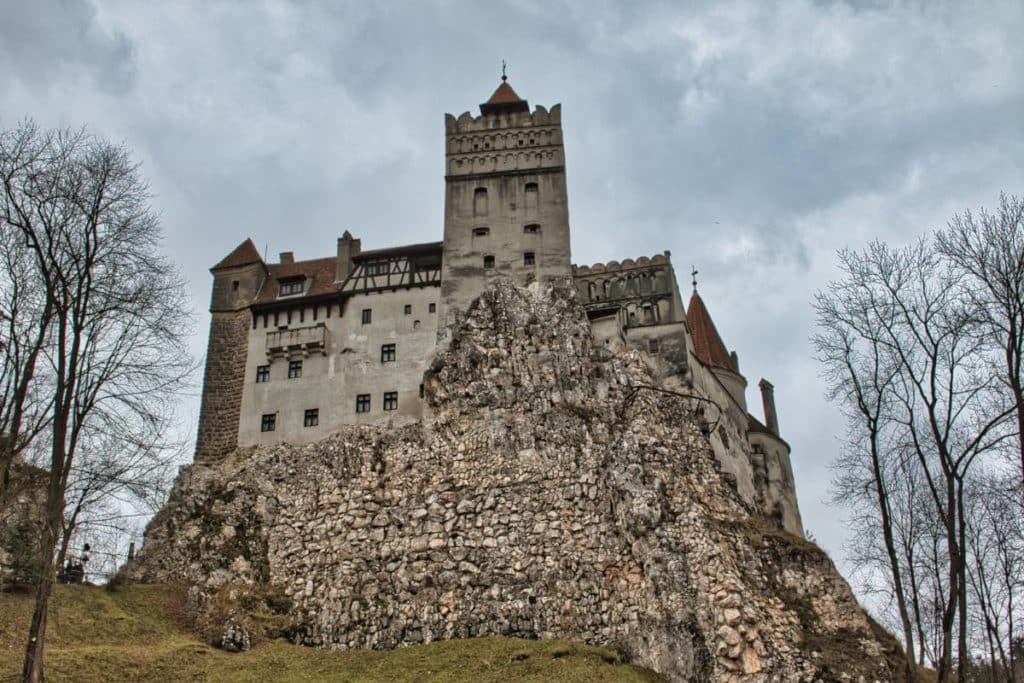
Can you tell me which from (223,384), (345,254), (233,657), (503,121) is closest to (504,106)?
(503,121)

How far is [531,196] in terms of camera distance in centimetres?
4669

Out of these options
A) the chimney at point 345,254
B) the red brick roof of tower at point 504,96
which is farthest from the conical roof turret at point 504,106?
the chimney at point 345,254

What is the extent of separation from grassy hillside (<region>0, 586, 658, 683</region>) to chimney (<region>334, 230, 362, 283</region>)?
729 inches

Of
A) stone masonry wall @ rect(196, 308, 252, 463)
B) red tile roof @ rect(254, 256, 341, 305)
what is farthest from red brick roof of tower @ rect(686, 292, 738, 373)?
stone masonry wall @ rect(196, 308, 252, 463)

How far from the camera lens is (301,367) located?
4366 cm

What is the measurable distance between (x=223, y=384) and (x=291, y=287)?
19.2ft

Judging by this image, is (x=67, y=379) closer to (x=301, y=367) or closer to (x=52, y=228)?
(x=52, y=228)

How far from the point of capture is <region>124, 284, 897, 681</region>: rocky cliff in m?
32.5

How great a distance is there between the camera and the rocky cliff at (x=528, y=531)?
32500 mm

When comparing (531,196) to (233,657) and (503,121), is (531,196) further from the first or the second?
(233,657)

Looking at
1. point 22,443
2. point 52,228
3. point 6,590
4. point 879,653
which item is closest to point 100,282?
point 52,228

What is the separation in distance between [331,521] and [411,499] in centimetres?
337

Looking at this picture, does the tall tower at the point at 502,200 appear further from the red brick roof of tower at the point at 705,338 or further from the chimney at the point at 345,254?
the red brick roof of tower at the point at 705,338

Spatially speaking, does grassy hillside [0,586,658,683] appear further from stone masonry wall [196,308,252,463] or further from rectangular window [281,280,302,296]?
rectangular window [281,280,302,296]
